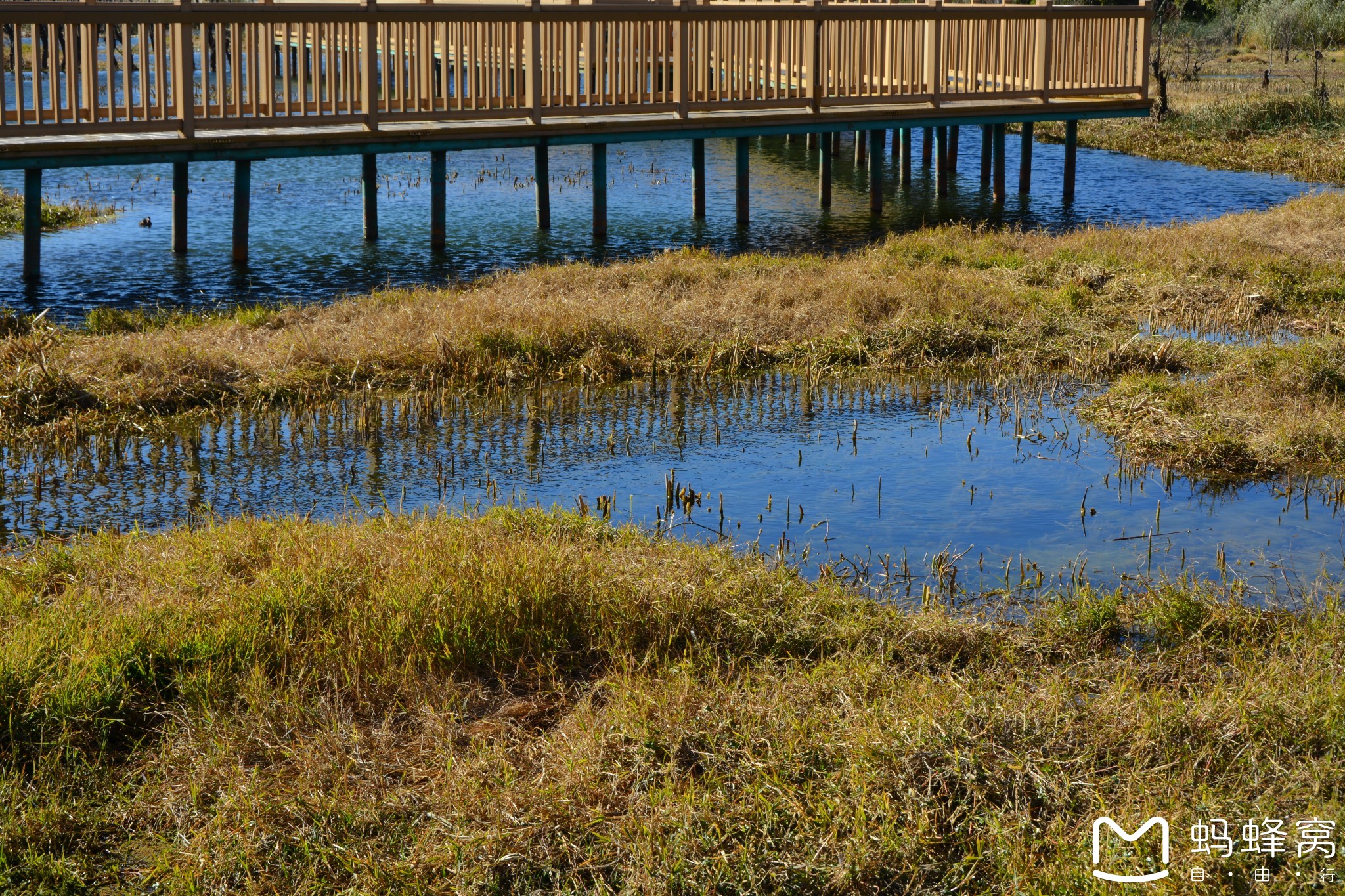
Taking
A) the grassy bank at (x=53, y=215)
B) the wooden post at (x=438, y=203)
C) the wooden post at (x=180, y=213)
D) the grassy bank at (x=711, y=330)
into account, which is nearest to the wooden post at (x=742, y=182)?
the grassy bank at (x=711, y=330)

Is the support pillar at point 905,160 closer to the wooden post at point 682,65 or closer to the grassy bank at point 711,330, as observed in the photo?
the wooden post at point 682,65

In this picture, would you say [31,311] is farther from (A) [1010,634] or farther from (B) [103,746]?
(A) [1010,634]

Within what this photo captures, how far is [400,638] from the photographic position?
5.70 metres

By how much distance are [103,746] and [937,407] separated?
6.76 meters

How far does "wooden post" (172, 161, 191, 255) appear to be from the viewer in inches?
598

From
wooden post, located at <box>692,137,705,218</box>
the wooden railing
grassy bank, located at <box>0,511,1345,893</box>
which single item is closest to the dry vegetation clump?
the wooden railing

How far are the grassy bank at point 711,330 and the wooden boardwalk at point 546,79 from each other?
9.43ft

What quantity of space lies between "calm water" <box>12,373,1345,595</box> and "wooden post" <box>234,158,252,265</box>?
6.06 m

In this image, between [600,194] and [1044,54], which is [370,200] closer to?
[600,194]

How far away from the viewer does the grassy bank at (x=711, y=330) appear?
10.0 m

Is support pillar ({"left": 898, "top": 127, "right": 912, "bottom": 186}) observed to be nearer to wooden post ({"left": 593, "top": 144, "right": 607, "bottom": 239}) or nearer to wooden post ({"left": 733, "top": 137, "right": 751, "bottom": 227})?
wooden post ({"left": 733, "top": 137, "right": 751, "bottom": 227})

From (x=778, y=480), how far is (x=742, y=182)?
10108 mm

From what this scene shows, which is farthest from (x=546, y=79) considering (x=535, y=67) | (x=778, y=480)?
(x=778, y=480)

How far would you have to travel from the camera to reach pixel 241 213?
15.4m
